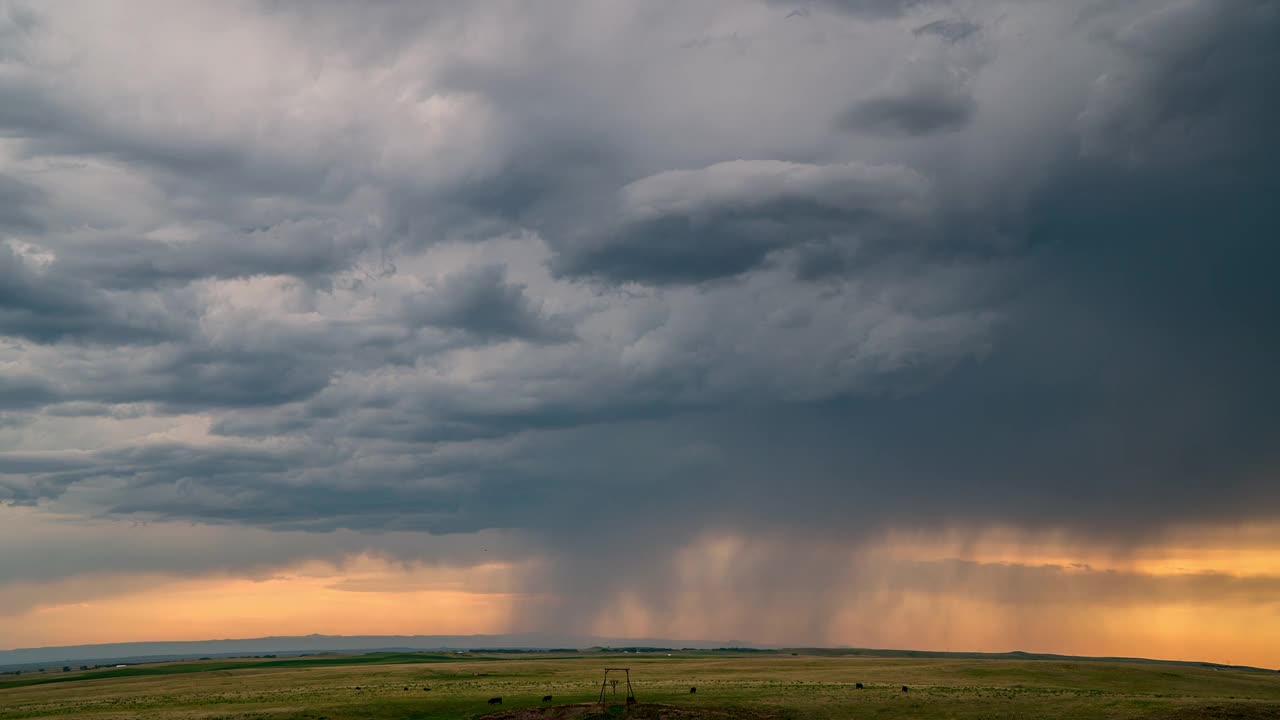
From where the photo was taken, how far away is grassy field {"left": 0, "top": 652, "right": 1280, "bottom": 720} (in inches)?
3821

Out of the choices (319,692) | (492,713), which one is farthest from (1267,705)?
(319,692)

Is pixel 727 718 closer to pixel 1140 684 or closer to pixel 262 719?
pixel 262 719

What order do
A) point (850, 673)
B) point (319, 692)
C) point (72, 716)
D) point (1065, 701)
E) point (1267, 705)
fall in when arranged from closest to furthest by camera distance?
1. point (1267, 705)
2. point (1065, 701)
3. point (72, 716)
4. point (319, 692)
5. point (850, 673)

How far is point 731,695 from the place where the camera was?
113 m

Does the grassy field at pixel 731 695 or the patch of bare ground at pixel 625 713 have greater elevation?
the patch of bare ground at pixel 625 713

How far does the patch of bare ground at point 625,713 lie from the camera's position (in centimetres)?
9200

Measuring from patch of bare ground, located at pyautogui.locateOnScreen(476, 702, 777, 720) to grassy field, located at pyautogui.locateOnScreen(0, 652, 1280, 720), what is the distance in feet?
0.66

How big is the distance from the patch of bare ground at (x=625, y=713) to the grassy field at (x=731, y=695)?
0.66ft

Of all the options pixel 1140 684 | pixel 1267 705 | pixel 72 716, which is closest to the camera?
pixel 1267 705

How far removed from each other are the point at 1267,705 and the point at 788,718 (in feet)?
153

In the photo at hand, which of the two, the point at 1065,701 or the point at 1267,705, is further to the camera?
the point at 1065,701

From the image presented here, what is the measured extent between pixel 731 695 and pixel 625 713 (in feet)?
76.1

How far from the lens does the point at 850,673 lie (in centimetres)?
15438

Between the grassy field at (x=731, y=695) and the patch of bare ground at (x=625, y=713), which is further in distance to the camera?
the grassy field at (x=731, y=695)
